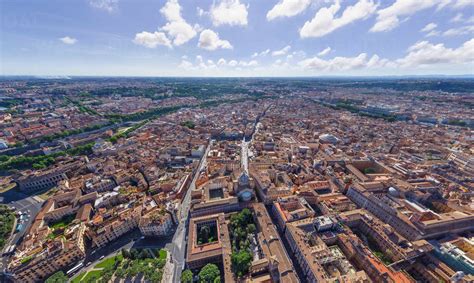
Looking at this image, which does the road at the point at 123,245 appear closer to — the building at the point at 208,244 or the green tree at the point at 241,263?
the building at the point at 208,244

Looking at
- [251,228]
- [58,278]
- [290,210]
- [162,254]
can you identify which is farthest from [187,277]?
[290,210]

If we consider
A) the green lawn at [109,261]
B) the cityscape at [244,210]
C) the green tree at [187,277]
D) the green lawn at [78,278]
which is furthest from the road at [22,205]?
the green tree at [187,277]

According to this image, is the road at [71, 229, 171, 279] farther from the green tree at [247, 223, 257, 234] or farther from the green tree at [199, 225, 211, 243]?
the green tree at [247, 223, 257, 234]

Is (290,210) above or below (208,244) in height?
above

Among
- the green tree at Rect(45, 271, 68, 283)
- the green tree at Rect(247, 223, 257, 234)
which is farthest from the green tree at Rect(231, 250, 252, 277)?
the green tree at Rect(45, 271, 68, 283)

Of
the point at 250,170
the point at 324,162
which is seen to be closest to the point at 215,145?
the point at 250,170

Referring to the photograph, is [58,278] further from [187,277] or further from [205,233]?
[205,233]

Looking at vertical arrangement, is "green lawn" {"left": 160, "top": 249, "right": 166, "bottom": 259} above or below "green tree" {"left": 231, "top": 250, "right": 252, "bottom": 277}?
below
